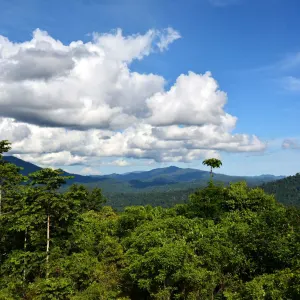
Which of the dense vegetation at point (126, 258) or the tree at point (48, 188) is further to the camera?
the tree at point (48, 188)

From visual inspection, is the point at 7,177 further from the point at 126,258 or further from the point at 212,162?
the point at 212,162

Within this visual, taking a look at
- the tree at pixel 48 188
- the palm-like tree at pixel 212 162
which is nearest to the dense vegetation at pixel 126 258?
the tree at pixel 48 188

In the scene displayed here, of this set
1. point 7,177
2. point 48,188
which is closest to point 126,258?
point 48,188

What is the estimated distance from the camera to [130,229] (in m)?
46.5

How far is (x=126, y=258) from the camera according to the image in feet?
106

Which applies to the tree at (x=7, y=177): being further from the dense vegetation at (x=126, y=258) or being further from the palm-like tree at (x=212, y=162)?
the palm-like tree at (x=212, y=162)

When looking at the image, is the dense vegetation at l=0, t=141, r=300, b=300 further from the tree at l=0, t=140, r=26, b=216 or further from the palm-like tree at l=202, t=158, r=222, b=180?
the palm-like tree at l=202, t=158, r=222, b=180

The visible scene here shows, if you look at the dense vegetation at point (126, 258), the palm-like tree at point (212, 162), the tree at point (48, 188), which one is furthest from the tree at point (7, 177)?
the palm-like tree at point (212, 162)

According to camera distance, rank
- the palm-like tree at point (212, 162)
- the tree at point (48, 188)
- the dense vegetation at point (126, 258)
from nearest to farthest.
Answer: the dense vegetation at point (126, 258) < the tree at point (48, 188) < the palm-like tree at point (212, 162)

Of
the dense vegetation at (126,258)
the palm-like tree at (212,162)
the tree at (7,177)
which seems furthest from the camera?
the palm-like tree at (212,162)

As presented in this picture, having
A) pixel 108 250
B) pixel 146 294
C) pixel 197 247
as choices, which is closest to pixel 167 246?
pixel 197 247

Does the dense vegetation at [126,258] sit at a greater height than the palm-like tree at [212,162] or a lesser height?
lesser

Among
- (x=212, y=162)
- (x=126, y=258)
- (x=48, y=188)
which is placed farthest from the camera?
(x=212, y=162)

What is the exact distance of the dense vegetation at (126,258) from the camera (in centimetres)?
2491
